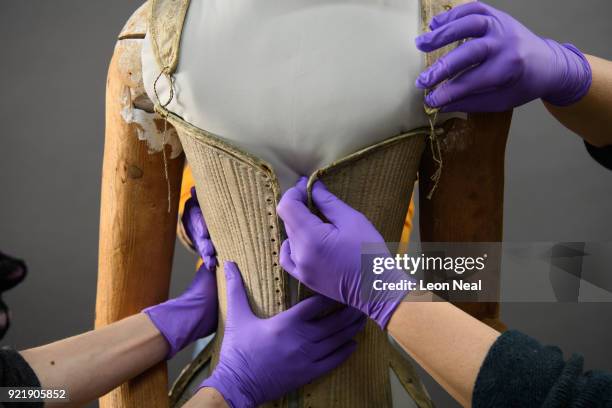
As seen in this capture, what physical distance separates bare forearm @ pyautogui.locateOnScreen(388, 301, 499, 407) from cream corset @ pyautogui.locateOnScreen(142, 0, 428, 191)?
25 centimetres

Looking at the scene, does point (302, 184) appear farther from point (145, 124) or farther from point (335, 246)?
point (145, 124)

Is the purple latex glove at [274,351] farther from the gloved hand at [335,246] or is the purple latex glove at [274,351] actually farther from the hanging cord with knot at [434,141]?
the hanging cord with knot at [434,141]

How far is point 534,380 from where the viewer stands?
2.51ft

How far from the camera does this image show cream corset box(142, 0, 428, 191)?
891 mm

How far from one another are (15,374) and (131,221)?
327mm

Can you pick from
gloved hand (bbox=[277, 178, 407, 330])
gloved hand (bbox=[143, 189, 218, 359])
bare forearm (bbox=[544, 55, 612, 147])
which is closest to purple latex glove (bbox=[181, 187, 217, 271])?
gloved hand (bbox=[143, 189, 218, 359])

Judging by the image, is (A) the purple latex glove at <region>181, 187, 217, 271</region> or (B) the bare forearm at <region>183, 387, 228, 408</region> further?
(A) the purple latex glove at <region>181, 187, 217, 271</region>

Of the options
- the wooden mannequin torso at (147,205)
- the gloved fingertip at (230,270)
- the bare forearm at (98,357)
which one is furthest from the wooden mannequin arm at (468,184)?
the bare forearm at (98,357)

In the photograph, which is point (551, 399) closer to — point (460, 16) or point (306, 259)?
point (306, 259)

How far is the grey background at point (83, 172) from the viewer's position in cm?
179

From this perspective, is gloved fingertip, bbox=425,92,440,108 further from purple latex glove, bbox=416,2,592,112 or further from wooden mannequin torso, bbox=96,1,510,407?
wooden mannequin torso, bbox=96,1,510,407

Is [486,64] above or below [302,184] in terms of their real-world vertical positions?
above
